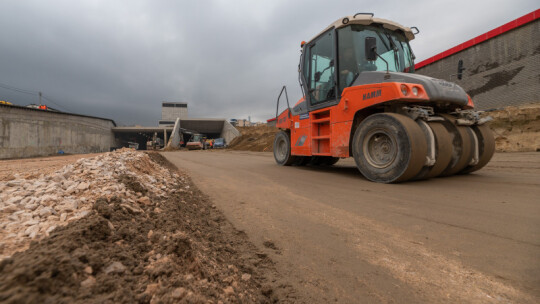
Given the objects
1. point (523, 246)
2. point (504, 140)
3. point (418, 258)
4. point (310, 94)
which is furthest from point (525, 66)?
point (418, 258)

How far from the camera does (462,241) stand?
5.82ft

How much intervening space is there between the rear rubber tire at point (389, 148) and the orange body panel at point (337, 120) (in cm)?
36

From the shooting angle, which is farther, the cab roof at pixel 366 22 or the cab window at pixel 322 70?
the cab window at pixel 322 70

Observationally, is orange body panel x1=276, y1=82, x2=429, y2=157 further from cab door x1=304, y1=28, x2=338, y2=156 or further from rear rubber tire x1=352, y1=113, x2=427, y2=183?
rear rubber tire x1=352, y1=113, x2=427, y2=183

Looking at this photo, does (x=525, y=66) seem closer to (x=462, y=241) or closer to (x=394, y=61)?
(x=394, y=61)

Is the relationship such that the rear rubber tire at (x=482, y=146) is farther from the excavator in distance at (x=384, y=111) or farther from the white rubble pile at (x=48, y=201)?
the white rubble pile at (x=48, y=201)

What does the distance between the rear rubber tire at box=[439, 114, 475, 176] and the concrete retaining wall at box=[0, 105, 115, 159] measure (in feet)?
101

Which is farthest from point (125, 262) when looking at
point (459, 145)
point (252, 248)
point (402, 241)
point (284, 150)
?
point (284, 150)

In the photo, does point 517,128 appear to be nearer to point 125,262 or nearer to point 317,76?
point 317,76

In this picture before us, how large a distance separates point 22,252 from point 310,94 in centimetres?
634

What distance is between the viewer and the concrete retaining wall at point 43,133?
69.9 feet

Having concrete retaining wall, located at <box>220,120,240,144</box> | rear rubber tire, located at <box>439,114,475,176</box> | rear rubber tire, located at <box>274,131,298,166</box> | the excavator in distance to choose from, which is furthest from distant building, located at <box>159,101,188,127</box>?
rear rubber tire, located at <box>439,114,475,176</box>

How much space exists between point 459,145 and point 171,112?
2313 inches

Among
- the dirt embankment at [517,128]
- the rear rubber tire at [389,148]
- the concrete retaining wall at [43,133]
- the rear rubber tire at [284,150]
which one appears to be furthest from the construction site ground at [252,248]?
the concrete retaining wall at [43,133]
